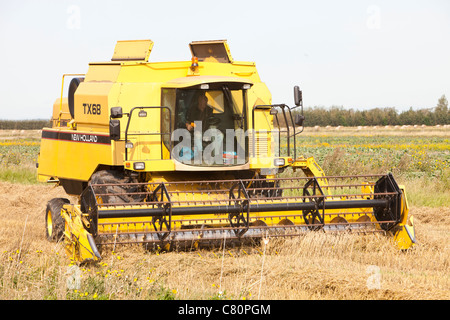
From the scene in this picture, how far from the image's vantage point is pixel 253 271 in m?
6.24

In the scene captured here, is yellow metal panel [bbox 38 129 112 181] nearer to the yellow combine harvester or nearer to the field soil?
the yellow combine harvester

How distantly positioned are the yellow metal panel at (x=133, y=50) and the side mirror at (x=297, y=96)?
7.35 ft

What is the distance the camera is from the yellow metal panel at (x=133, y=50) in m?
9.32

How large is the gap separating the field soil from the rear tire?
0.37m

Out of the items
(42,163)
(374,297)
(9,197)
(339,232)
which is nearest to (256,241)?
(339,232)

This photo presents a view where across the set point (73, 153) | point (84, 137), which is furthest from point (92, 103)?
point (73, 153)

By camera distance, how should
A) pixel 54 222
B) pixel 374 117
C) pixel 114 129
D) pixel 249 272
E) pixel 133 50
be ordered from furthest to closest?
pixel 374 117
pixel 133 50
pixel 54 222
pixel 114 129
pixel 249 272

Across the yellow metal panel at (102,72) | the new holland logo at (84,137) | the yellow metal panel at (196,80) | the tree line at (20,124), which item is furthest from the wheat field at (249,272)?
the tree line at (20,124)

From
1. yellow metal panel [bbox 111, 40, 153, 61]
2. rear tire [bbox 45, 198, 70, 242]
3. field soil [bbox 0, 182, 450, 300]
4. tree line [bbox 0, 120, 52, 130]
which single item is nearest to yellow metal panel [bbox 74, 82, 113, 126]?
yellow metal panel [bbox 111, 40, 153, 61]

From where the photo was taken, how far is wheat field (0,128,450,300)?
545 cm

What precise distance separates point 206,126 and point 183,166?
2.33 ft

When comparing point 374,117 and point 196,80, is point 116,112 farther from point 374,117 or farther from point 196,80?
point 374,117

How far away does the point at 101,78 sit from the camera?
945cm
